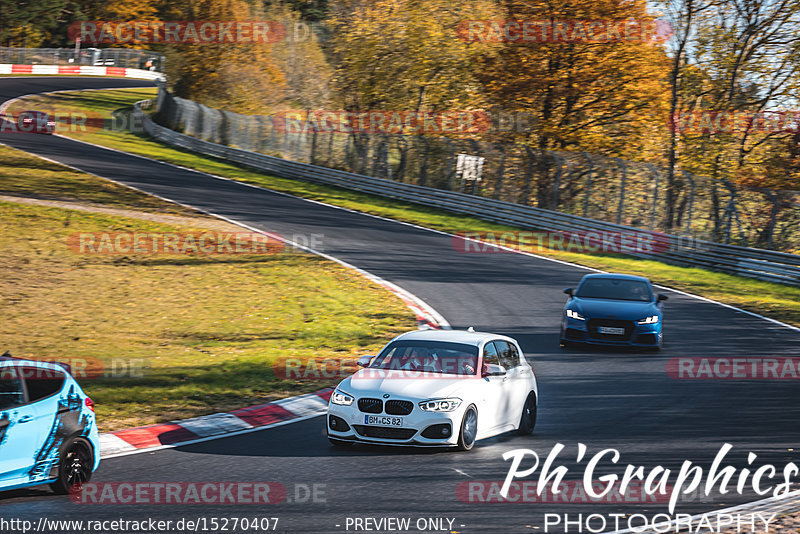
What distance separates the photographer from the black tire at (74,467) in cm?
816

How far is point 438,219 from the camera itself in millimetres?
36312

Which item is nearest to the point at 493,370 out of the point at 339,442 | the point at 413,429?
the point at 413,429

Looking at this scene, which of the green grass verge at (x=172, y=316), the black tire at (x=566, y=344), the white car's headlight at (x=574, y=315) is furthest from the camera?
the black tire at (x=566, y=344)

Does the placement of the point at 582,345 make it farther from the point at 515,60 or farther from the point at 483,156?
the point at 515,60

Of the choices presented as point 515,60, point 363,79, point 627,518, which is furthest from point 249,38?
point 627,518

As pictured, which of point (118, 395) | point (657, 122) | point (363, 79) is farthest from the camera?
point (363, 79)

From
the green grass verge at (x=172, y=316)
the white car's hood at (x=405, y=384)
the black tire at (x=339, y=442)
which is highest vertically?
the white car's hood at (x=405, y=384)

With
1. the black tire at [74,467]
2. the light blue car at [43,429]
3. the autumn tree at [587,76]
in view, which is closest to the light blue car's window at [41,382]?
the light blue car at [43,429]

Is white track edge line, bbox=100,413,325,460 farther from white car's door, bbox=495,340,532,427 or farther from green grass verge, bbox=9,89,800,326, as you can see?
green grass verge, bbox=9,89,800,326

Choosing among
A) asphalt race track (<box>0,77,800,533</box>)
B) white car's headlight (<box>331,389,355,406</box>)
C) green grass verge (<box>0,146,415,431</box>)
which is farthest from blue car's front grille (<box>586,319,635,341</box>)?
white car's headlight (<box>331,389,355,406</box>)

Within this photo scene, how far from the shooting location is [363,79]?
51094 millimetres

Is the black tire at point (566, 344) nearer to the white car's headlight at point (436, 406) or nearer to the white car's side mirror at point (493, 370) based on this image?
the white car's side mirror at point (493, 370)

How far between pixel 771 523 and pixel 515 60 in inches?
1468

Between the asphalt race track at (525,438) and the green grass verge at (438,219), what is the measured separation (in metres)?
2.13
